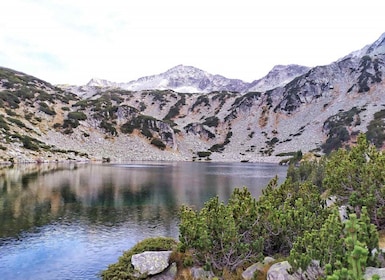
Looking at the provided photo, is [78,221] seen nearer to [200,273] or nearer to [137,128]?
[200,273]

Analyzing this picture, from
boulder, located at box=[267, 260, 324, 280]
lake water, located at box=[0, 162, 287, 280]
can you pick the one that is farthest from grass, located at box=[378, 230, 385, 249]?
lake water, located at box=[0, 162, 287, 280]

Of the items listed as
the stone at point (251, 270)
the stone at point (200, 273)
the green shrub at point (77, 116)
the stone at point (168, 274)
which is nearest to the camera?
the stone at point (251, 270)

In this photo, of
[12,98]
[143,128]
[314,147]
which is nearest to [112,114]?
[143,128]

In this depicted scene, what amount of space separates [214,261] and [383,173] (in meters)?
10.4

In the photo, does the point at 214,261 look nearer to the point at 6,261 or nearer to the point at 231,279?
the point at 231,279

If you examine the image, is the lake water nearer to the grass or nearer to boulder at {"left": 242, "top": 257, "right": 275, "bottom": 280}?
boulder at {"left": 242, "top": 257, "right": 275, "bottom": 280}

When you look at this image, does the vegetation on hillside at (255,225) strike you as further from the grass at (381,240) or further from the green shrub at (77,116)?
the green shrub at (77,116)

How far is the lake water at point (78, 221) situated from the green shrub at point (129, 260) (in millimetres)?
1766

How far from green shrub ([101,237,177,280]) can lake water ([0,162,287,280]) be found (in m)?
1.77

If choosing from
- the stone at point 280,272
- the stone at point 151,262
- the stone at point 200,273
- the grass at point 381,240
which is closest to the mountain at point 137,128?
the stone at point 151,262

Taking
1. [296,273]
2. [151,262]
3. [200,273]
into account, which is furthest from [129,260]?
[296,273]

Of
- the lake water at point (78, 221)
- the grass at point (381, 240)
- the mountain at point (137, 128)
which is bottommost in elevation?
the lake water at point (78, 221)

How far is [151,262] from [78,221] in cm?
1852

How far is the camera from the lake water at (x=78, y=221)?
22.3 m
